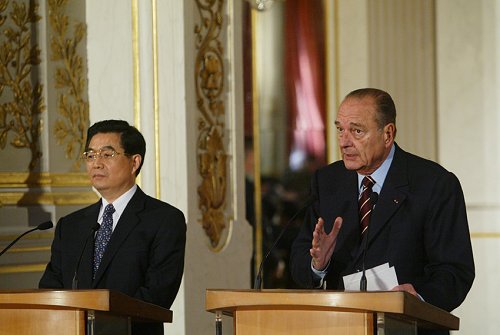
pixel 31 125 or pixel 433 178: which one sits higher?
pixel 31 125

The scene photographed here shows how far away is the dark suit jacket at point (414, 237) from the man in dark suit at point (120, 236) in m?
0.54

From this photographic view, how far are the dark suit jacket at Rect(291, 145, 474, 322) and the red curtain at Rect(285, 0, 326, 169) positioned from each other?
6178mm

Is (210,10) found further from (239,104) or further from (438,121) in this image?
(438,121)

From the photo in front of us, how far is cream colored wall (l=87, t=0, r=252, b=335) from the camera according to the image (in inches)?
237

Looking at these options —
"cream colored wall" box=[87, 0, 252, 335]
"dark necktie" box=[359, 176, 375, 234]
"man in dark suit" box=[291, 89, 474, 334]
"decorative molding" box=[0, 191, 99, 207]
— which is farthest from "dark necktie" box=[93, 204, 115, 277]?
"cream colored wall" box=[87, 0, 252, 335]

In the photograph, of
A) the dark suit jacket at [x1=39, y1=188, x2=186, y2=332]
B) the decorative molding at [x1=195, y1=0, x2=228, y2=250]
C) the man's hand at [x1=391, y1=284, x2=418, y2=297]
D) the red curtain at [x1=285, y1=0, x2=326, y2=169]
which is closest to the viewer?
the man's hand at [x1=391, y1=284, x2=418, y2=297]

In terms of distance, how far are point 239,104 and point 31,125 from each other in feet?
4.03

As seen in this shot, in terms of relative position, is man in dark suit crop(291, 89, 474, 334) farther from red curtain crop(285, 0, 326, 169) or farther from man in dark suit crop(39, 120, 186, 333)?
red curtain crop(285, 0, 326, 169)

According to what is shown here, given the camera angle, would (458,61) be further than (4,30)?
Yes

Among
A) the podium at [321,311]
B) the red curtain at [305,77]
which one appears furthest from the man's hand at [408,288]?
the red curtain at [305,77]

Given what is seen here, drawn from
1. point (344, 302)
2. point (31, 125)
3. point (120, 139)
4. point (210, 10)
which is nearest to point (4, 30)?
point (31, 125)

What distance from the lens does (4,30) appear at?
19.1ft

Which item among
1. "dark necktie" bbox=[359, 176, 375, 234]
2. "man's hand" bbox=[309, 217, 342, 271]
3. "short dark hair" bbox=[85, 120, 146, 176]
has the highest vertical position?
"short dark hair" bbox=[85, 120, 146, 176]

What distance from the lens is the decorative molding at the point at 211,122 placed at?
6191mm
